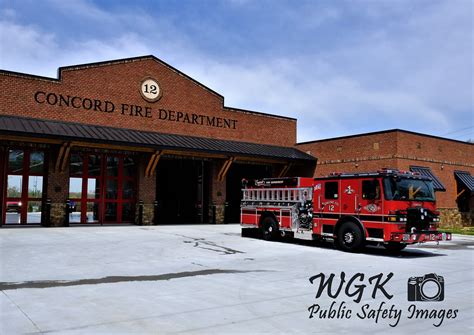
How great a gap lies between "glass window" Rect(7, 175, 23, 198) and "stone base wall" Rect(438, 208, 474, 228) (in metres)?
24.6

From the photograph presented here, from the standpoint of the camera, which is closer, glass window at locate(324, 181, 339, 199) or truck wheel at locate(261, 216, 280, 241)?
glass window at locate(324, 181, 339, 199)

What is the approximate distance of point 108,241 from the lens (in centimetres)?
1658

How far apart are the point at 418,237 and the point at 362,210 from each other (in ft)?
5.85

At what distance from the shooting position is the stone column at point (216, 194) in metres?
28.6

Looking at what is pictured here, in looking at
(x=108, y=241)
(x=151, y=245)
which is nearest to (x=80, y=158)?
→ (x=108, y=241)

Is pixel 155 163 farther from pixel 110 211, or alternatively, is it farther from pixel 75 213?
pixel 75 213

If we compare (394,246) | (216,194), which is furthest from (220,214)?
(394,246)

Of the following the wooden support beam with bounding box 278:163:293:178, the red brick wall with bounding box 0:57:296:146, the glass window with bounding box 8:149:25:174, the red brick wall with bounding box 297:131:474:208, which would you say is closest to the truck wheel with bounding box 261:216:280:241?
the red brick wall with bounding box 297:131:474:208

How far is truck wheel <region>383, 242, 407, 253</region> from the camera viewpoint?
13.9 meters

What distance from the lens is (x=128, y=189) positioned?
26094 millimetres

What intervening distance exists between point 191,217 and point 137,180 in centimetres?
628

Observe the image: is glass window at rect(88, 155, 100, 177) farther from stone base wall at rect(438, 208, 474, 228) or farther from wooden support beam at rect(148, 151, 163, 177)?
stone base wall at rect(438, 208, 474, 228)

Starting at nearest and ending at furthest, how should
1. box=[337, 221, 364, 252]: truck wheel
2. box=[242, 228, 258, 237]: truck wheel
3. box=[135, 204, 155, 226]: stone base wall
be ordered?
box=[337, 221, 364, 252]: truck wheel, box=[242, 228, 258, 237]: truck wheel, box=[135, 204, 155, 226]: stone base wall

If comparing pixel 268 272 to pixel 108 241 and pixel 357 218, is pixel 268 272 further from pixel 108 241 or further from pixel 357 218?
pixel 108 241
